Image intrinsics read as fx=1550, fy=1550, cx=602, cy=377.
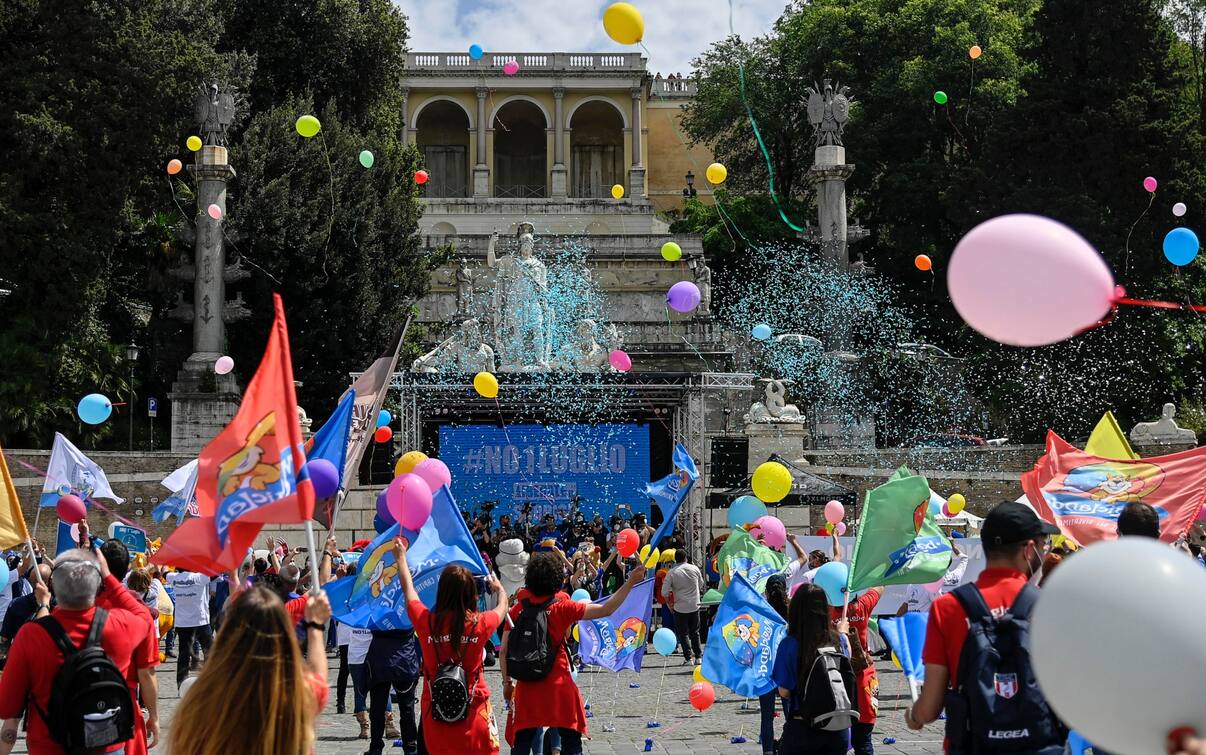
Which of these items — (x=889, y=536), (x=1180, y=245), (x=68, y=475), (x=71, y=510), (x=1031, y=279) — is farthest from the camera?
(x=68, y=475)

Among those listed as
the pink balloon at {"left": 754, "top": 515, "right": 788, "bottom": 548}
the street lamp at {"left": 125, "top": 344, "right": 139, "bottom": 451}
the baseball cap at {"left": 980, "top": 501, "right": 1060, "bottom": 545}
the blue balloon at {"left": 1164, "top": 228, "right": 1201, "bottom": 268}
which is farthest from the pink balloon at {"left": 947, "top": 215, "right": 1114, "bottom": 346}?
the street lamp at {"left": 125, "top": 344, "right": 139, "bottom": 451}

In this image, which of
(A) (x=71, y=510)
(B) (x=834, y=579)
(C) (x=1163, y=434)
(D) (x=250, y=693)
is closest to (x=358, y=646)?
(A) (x=71, y=510)

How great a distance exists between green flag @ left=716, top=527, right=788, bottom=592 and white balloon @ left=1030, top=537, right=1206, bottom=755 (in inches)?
367

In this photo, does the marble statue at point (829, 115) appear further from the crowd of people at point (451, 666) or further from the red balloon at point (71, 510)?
the crowd of people at point (451, 666)

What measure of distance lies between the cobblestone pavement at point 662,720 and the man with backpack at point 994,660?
6003mm

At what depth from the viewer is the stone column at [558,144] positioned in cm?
5956

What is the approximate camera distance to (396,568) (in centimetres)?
858

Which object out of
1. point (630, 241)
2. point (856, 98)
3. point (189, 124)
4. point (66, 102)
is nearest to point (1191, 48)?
point (856, 98)

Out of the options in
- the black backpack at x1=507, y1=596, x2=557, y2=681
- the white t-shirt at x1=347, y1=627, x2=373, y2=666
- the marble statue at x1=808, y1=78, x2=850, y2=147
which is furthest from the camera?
the marble statue at x1=808, y1=78, x2=850, y2=147

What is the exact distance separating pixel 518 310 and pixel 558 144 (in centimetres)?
3212

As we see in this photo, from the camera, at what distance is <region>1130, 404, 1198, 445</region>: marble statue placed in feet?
82.9

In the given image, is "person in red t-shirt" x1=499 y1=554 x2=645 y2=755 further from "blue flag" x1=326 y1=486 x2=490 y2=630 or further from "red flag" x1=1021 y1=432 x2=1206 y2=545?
"red flag" x1=1021 y1=432 x2=1206 y2=545

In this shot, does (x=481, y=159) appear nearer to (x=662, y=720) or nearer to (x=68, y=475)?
(x=68, y=475)

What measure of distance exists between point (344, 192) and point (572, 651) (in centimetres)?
2139
